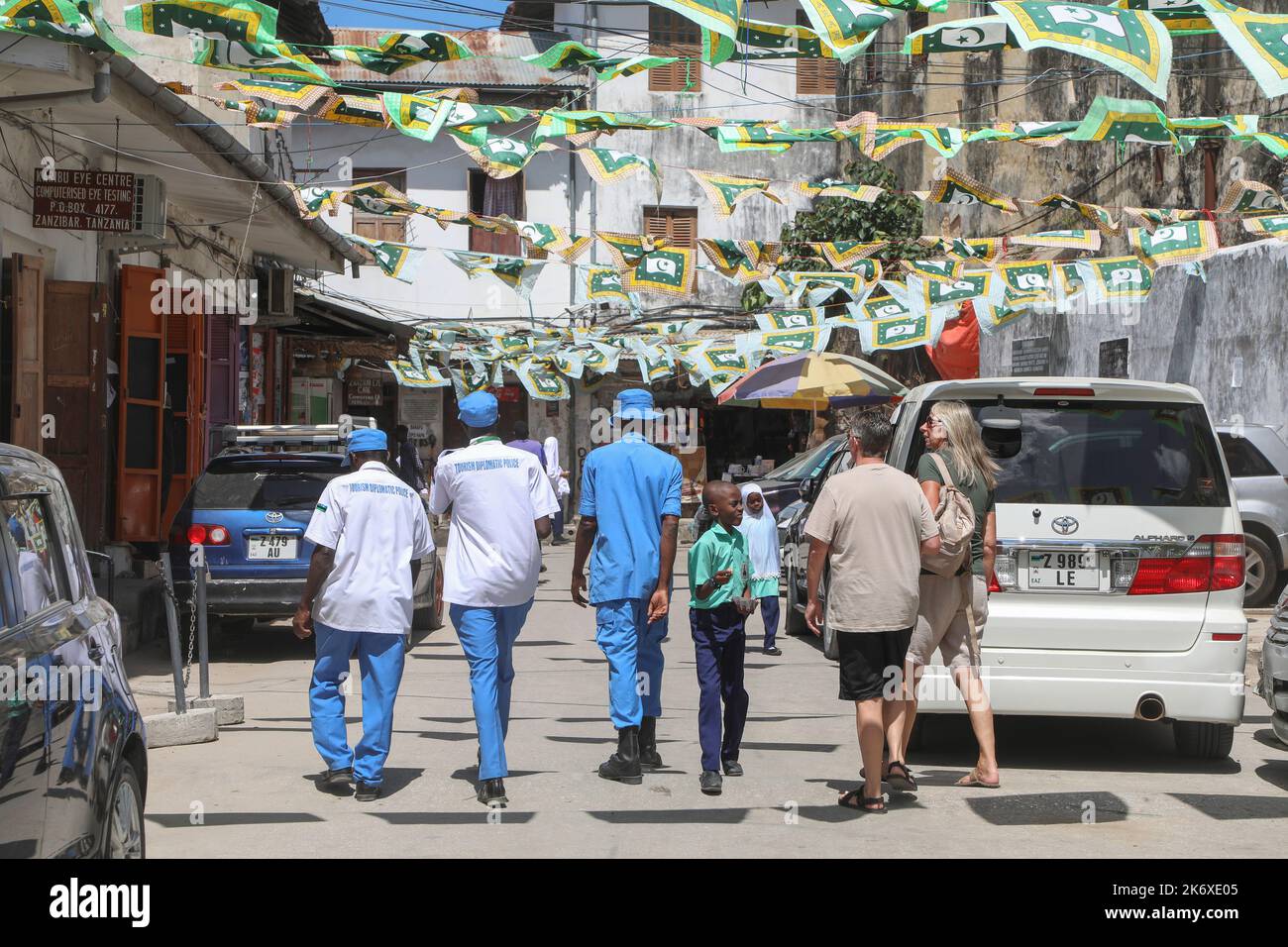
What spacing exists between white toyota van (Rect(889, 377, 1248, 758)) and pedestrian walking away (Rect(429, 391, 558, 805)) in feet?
6.87

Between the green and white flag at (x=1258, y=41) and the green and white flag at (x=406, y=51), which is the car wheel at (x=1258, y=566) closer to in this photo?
the green and white flag at (x=1258, y=41)

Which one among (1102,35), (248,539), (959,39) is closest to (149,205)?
(248,539)

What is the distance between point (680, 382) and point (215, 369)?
1505cm

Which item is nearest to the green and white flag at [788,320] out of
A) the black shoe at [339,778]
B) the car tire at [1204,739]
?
the car tire at [1204,739]

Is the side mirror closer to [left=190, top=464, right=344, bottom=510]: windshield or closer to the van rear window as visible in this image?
[left=190, top=464, right=344, bottom=510]: windshield

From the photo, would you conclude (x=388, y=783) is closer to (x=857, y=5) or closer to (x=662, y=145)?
(x=857, y=5)

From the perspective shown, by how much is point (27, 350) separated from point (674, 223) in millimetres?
22710

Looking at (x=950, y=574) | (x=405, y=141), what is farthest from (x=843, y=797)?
(x=405, y=141)

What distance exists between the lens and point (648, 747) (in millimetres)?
7738

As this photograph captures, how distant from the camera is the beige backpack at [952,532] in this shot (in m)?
7.05

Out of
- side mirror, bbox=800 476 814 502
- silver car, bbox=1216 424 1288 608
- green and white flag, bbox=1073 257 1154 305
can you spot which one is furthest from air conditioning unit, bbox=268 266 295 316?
silver car, bbox=1216 424 1288 608

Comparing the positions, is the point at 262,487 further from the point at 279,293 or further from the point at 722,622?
the point at 279,293

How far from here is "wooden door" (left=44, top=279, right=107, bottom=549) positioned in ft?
42.3

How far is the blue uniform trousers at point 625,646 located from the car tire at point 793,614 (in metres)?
6.65
